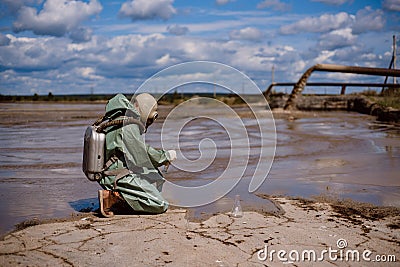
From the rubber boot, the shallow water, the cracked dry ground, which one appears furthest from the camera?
the shallow water

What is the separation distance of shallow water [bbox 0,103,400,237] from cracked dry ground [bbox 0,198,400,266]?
0.69m

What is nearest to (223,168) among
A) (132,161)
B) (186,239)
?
(132,161)

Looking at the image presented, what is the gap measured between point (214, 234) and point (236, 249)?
1.82ft

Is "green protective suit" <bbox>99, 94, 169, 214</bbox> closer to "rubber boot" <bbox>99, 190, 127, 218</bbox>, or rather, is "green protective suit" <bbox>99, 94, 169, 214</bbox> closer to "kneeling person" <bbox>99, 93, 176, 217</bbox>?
"kneeling person" <bbox>99, 93, 176, 217</bbox>

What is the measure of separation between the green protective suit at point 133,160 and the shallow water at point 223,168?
686mm

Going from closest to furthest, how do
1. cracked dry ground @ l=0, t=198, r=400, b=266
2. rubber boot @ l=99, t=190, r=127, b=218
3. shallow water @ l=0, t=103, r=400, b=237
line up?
cracked dry ground @ l=0, t=198, r=400, b=266 < rubber boot @ l=99, t=190, r=127, b=218 < shallow water @ l=0, t=103, r=400, b=237

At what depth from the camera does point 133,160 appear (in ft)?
21.7

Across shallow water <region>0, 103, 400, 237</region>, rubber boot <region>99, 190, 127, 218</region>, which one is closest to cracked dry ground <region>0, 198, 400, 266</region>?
rubber boot <region>99, 190, 127, 218</region>

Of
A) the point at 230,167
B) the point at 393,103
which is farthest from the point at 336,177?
the point at 393,103

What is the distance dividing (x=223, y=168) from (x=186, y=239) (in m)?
5.08

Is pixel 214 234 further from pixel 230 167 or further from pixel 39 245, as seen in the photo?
pixel 230 167

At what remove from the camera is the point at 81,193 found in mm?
8117

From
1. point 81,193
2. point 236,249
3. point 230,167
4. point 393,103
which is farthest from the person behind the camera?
point 393,103

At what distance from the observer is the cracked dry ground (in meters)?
4.91
